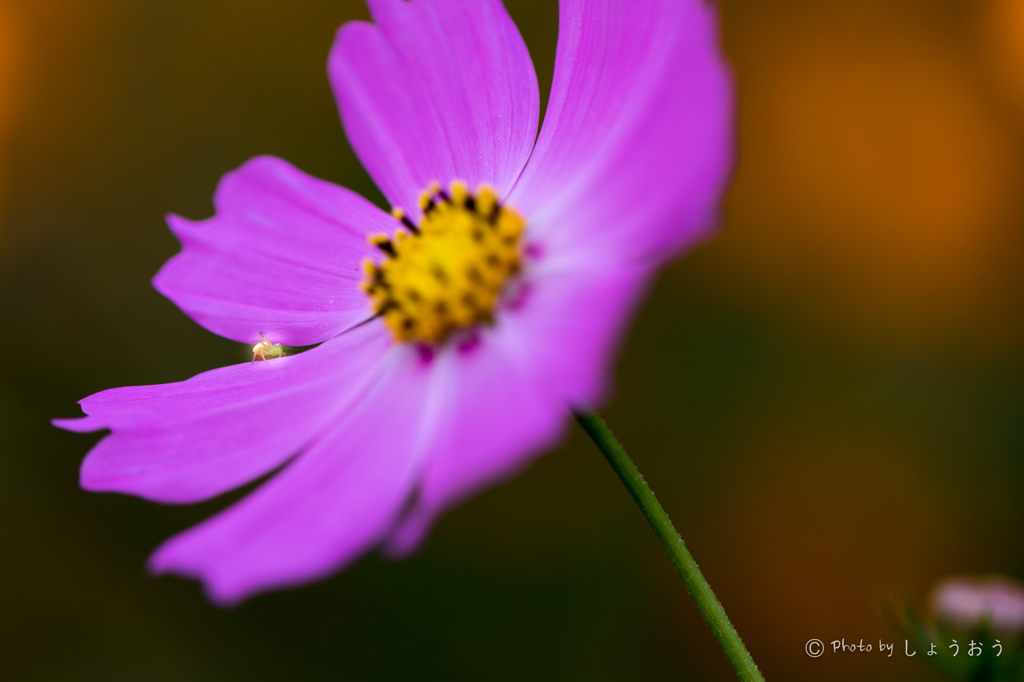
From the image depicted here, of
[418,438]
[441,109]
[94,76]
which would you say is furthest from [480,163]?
[94,76]

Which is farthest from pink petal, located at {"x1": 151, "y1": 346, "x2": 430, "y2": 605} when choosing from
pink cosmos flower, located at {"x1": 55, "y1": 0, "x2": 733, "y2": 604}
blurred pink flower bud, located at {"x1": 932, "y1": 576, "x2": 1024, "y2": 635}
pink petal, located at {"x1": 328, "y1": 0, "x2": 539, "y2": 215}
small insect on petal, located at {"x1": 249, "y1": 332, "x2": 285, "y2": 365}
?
blurred pink flower bud, located at {"x1": 932, "y1": 576, "x2": 1024, "y2": 635}

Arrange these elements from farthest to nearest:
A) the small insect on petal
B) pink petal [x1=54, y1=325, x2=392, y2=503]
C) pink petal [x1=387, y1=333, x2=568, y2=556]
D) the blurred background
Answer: the blurred background < the small insect on petal < pink petal [x1=54, y1=325, x2=392, y2=503] < pink petal [x1=387, y1=333, x2=568, y2=556]

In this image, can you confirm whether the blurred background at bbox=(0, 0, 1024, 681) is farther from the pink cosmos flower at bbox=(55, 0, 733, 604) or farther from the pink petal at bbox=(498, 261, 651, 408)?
the pink petal at bbox=(498, 261, 651, 408)

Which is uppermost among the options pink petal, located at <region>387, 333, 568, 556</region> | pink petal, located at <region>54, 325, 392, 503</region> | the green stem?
pink petal, located at <region>54, 325, 392, 503</region>

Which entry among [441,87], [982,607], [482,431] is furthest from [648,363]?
[482,431]

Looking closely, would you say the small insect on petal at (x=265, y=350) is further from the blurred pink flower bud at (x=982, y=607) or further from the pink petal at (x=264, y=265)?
the blurred pink flower bud at (x=982, y=607)

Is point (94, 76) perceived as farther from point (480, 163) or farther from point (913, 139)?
point (913, 139)

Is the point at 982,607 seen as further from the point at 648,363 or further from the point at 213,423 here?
the point at 648,363

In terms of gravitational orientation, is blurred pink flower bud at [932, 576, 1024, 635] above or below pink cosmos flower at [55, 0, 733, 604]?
below
